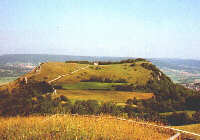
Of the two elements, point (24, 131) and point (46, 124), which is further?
point (46, 124)

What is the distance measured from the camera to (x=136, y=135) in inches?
246

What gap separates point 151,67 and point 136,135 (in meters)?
78.1

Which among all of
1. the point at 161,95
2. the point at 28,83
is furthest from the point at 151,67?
the point at 28,83

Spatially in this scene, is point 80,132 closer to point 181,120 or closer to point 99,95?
point 181,120

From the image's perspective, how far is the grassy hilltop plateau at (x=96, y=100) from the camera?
6.42 meters

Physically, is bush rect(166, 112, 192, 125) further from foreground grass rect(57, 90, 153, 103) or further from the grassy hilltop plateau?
foreground grass rect(57, 90, 153, 103)

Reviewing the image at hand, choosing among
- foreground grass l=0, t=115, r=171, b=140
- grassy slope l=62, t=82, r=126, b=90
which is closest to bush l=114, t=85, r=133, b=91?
grassy slope l=62, t=82, r=126, b=90

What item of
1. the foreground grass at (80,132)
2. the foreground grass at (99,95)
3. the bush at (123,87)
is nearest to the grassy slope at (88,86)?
the bush at (123,87)

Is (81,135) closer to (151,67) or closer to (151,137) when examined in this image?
(151,137)

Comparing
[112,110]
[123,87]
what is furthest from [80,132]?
[123,87]

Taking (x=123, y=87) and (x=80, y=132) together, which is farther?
(x=123, y=87)

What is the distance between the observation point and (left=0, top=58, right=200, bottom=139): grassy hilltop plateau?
642cm

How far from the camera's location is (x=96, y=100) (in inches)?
1497

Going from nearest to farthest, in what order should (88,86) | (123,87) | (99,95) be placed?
(99,95), (88,86), (123,87)
